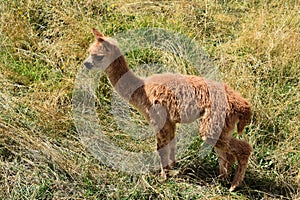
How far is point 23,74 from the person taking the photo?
616 cm

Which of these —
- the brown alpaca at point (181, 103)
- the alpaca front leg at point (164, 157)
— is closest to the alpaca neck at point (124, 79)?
the brown alpaca at point (181, 103)

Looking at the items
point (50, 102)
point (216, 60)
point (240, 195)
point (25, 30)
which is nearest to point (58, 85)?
point (50, 102)

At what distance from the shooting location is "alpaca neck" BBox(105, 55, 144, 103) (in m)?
4.88

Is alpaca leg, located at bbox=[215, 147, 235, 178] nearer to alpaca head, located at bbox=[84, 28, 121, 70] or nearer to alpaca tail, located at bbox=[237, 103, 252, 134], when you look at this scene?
alpaca tail, located at bbox=[237, 103, 252, 134]

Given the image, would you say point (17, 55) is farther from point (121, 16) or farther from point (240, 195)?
point (240, 195)

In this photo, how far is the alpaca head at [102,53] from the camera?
185 inches

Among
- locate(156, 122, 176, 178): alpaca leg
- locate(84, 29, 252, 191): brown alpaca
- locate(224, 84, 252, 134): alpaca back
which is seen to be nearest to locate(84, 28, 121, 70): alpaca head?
locate(84, 29, 252, 191): brown alpaca

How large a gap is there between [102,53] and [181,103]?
0.90 meters

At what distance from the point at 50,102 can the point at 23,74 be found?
0.76 m

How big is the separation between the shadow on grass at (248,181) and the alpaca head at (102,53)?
4.51ft

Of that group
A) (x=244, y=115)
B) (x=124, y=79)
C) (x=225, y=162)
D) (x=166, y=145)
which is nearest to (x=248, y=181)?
(x=225, y=162)

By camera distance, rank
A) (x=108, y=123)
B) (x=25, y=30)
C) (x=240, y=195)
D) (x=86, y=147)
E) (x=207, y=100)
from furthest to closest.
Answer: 1. (x=25, y=30)
2. (x=108, y=123)
3. (x=86, y=147)
4. (x=240, y=195)
5. (x=207, y=100)

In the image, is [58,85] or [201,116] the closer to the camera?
[201,116]

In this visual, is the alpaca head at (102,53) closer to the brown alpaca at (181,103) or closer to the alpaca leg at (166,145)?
the brown alpaca at (181,103)
